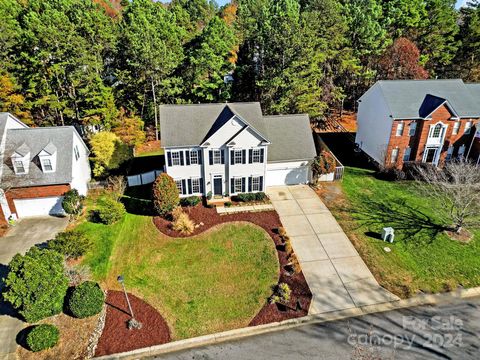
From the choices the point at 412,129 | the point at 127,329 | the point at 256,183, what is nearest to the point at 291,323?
the point at 127,329

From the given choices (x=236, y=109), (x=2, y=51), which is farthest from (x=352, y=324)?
(x=2, y=51)

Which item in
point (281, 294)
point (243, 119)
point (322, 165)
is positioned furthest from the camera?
point (322, 165)

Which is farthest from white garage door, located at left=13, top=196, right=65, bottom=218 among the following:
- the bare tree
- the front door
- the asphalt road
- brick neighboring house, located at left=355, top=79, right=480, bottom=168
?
brick neighboring house, located at left=355, top=79, right=480, bottom=168

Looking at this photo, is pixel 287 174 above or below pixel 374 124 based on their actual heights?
below

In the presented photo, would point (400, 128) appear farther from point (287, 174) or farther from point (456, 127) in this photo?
point (287, 174)

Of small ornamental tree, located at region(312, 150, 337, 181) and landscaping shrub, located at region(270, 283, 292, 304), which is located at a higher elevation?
small ornamental tree, located at region(312, 150, 337, 181)

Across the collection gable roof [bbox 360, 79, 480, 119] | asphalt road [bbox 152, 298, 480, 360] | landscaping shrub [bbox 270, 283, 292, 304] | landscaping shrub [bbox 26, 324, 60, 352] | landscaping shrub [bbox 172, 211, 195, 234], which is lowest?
asphalt road [bbox 152, 298, 480, 360]

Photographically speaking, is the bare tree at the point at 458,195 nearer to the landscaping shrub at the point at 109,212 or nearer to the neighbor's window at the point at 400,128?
the neighbor's window at the point at 400,128

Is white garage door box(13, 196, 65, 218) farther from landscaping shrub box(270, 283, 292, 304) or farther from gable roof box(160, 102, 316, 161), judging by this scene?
landscaping shrub box(270, 283, 292, 304)

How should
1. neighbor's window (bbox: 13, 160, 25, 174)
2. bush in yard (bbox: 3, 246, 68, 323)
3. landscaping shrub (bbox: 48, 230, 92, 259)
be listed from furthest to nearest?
1. neighbor's window (bbox: 13, 160, 25, 174)
2. landscaping shrub (bbox: 48, 230, 92, 259)
3. bush in yard (bbox: 3, 246, 68, 323)
